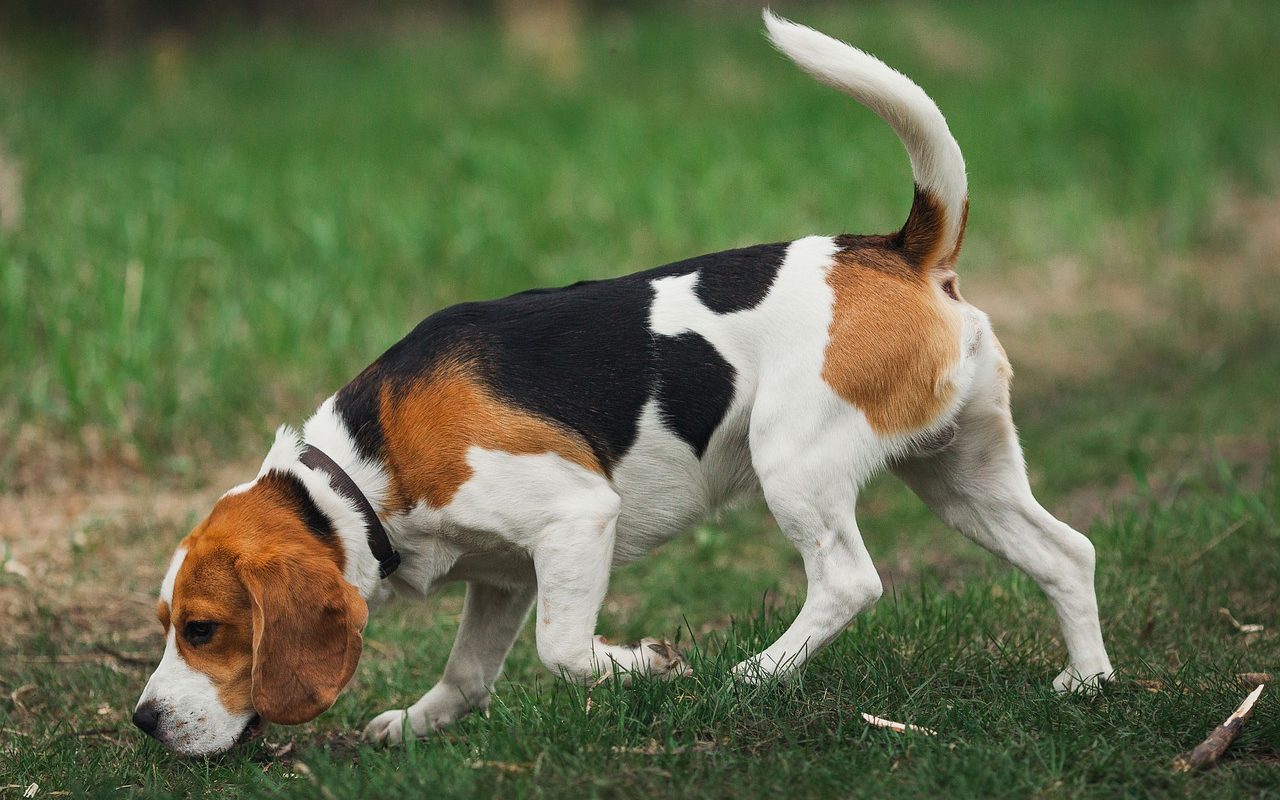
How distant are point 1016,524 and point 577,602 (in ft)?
4.12

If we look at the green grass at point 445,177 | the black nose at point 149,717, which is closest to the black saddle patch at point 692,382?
the black nose at point 149,717

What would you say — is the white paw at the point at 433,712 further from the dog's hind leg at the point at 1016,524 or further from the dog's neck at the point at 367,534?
the dog's hind leg at the point at 1016,524

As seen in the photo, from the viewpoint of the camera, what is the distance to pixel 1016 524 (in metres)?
3.89

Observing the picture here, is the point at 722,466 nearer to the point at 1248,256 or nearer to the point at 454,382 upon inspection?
the point at 454,382

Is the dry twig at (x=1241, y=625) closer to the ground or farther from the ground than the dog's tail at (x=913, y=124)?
closer to the ground

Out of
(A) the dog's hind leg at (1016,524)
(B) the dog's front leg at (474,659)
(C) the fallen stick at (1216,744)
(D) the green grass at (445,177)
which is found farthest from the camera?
(D) the green grass at (445,177)

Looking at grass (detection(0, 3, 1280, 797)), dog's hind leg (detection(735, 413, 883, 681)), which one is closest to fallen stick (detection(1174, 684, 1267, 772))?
grass (detection(0, 3, 1280, 797))

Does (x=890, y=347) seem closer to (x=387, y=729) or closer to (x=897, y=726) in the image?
(x=897, y=726)

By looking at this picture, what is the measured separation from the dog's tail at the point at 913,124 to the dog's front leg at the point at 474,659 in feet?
5.04

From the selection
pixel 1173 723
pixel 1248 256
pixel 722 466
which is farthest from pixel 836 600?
pixel 1248 256

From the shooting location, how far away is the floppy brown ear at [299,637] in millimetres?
3404

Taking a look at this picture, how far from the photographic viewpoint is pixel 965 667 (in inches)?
151

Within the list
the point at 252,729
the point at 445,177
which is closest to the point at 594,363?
the point at 252,729

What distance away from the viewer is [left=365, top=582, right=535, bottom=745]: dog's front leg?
13.4 ft
